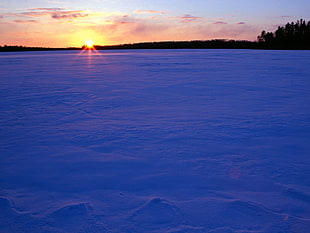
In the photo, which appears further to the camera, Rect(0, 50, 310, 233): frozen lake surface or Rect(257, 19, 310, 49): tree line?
Rect(257, 19, 310, 49): tree line

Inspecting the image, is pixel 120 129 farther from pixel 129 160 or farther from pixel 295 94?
pixel 295 94

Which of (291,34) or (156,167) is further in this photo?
(291,34)

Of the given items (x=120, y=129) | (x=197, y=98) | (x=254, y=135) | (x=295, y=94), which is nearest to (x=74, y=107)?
(x=120, y=129)

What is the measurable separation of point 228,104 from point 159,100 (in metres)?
1.34

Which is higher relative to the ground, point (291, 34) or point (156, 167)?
point (291, 34)

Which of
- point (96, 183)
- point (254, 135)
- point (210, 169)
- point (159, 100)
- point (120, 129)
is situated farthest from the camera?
point (159, 100)

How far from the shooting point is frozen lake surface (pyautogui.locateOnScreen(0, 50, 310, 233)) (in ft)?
5.59

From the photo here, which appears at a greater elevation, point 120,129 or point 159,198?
point 120,129

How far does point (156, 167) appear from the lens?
2.41 meters

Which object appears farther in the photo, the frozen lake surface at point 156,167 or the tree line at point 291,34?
the tree line at point 291,34

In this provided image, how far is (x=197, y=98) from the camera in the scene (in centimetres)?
519

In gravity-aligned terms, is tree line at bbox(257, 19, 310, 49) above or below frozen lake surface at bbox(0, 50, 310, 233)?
above

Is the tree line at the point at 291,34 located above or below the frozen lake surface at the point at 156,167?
above

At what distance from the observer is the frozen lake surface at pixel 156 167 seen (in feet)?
5.59
